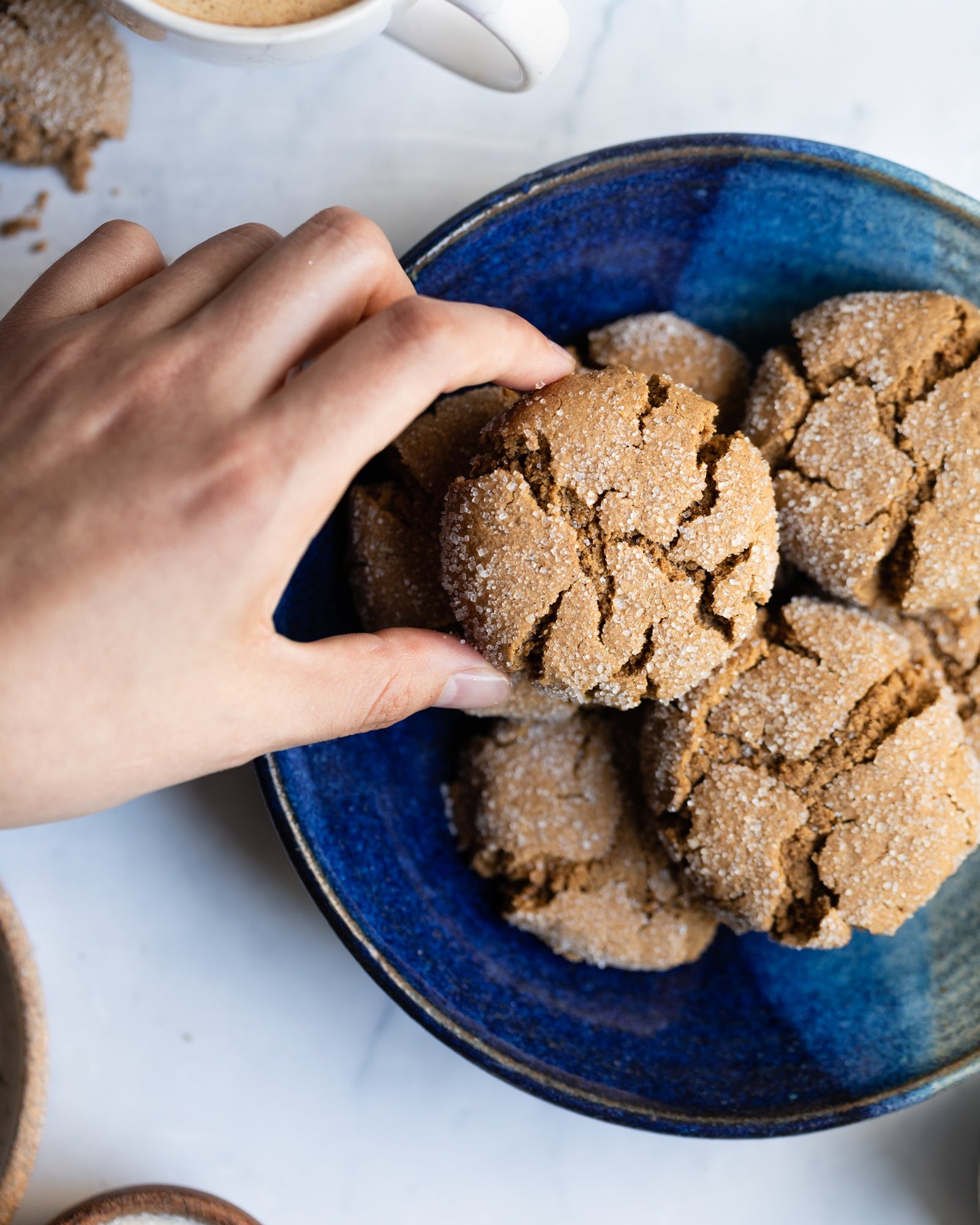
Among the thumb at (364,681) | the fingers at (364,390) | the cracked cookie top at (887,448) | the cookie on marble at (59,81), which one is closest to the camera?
the fingers at (364,390)

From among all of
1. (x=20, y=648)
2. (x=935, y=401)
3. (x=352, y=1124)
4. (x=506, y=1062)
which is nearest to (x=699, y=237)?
(x=935, y=401)

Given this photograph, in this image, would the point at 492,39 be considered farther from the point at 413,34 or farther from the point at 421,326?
the point at 421,326

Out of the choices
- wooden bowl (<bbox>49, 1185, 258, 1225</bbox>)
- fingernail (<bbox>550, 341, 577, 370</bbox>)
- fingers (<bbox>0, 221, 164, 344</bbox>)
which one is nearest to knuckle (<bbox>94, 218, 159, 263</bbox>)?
fingers (<bbox>0, 221, 164, 344</bbox>)

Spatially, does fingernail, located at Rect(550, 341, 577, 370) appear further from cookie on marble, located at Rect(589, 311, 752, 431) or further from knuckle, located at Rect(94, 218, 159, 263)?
knuckle, located at Rect(94, 218, 159, 263)

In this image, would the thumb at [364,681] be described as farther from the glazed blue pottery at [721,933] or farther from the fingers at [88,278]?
the fingers at [88,278]

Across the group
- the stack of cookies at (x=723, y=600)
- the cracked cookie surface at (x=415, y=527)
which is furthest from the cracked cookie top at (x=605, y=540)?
the cracked cookie surface at (x=415, y=527)

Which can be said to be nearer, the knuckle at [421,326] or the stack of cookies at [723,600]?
the knuckle at [421,326]
